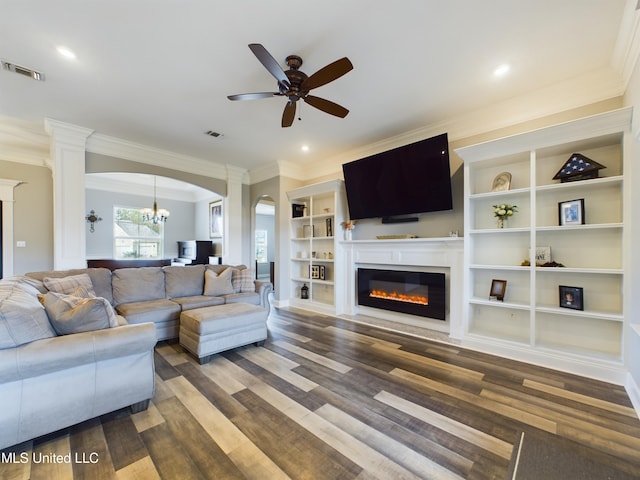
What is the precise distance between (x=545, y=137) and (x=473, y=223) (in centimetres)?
114

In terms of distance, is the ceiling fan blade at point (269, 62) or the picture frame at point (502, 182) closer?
the ceiling fan blade at point (269, 62)

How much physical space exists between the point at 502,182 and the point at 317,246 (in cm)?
331

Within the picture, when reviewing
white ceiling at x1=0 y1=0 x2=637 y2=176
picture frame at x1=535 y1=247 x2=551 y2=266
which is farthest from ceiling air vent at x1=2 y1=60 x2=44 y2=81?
picture frame at x1=535 y1=247 x2=551 y2=266

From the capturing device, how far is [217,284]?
13.9ft

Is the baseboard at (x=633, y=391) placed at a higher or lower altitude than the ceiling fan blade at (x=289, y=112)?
lower

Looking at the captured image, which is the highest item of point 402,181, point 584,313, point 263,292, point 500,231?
point 402,181

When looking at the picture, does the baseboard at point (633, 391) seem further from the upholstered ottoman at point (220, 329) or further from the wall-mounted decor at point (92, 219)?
the wall-mounted decor at point (92, 219)

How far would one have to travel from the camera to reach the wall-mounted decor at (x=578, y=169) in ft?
8.88

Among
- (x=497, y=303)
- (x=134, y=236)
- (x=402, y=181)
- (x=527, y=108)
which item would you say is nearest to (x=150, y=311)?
(x=402, y=181)

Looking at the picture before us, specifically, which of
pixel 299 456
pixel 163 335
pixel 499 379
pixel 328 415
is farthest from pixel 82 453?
pixel 499 379

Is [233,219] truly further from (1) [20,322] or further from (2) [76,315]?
(1) [20,322]

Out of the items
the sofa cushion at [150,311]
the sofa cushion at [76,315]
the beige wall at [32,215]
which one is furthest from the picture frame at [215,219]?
the sofa cushion at [76,315]

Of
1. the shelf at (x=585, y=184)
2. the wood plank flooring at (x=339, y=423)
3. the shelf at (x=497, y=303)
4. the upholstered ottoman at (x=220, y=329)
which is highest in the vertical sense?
the shelf at (x=585, y=184)

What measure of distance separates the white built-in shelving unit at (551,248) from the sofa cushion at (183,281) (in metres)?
3.72
